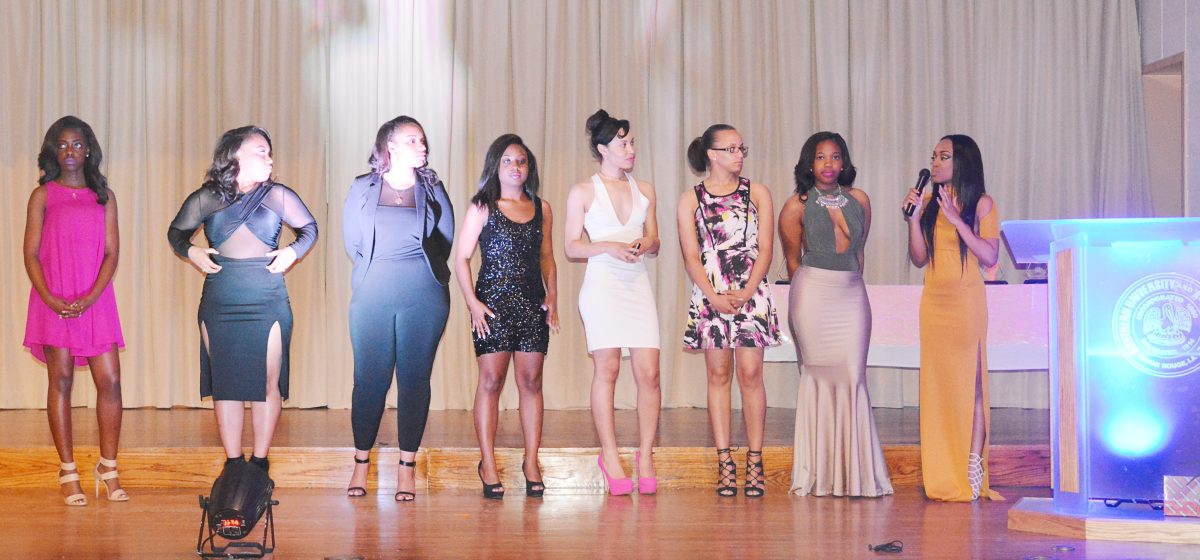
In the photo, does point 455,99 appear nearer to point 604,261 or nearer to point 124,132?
point 124,132

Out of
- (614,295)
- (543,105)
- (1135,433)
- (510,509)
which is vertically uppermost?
(543,105)

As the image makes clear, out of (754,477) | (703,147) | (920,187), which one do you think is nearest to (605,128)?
(703,147)

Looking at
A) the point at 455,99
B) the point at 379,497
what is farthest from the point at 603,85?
the point at 379,497

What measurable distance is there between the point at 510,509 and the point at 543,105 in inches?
144

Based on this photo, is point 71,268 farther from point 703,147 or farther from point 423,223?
point 703,147

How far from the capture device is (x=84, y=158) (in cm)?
509

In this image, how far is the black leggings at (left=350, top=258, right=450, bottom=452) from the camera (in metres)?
5.07

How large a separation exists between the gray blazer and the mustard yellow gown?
2.21 metres

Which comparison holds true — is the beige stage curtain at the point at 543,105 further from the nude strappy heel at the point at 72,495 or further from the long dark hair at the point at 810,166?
the nude strappy heel at the point at 72,495

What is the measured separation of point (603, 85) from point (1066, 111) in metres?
3.14

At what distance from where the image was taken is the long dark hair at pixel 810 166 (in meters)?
5.35

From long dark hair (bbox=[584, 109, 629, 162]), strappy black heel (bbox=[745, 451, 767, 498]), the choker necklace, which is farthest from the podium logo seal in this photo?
long dark hair (bbox=[584, 109, 629, 162])

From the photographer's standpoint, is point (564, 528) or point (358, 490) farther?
point (358, 490)

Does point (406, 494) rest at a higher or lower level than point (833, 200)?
lower
